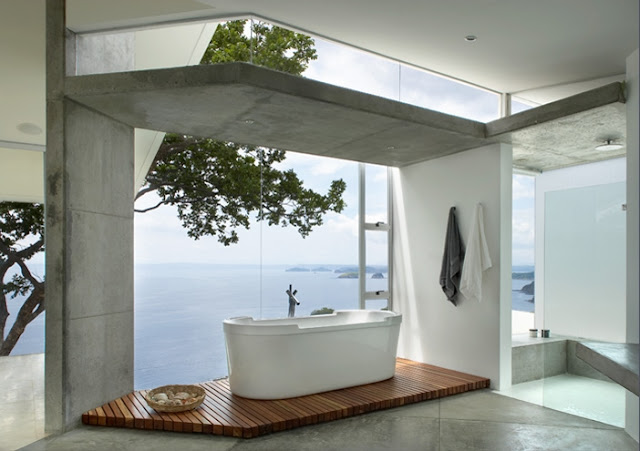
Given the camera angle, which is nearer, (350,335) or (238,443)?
(238,443)

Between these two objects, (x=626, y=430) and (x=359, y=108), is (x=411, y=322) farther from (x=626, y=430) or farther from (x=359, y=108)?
(x=359, y=108)

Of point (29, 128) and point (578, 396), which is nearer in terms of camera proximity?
point (578, 396)

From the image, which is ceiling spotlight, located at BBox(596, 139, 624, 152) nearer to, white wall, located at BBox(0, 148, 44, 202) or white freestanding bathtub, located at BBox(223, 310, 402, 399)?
white freestanding bathtub, located at BBox(223, 310, 402, 399)

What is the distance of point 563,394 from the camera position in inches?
197

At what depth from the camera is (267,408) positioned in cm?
427

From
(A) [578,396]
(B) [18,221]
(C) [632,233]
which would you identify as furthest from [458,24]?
(B) [18,221]

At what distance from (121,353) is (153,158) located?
2233mm

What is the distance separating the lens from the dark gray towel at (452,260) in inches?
217

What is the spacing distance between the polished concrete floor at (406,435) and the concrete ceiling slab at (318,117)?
254 cm

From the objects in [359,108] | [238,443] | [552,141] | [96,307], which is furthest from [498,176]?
[96,307]

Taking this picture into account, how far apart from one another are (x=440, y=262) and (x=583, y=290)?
150 cm

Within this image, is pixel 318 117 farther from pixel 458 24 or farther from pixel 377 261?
pixel 377 261

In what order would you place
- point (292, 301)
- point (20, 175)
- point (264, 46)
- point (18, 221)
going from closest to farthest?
point (264, 46) < point (292, 301) < point (20, 175) < point (18, 221)

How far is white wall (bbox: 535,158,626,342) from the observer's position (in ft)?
16.7
